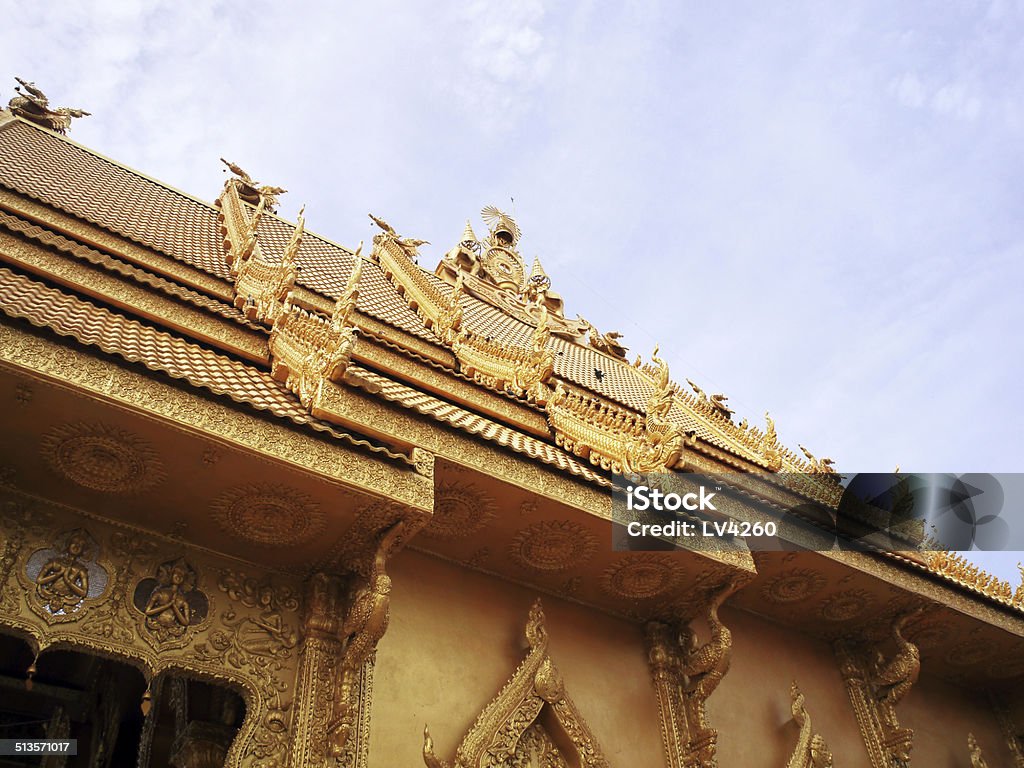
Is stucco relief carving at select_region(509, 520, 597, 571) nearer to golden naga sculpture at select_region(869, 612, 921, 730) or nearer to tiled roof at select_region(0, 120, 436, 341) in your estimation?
golden naga sculpture at select_region(869, 612, 921, 730)

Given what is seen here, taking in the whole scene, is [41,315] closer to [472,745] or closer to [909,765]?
[472,745]

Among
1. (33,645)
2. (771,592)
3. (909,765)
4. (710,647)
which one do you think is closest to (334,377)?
(33,645)

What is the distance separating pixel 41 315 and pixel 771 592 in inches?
197

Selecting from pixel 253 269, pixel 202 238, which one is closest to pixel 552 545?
pixel 253 269

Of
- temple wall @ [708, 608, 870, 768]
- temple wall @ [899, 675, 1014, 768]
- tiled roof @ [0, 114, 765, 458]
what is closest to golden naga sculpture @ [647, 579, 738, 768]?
temple wall @ [708, 608, 870, 768]

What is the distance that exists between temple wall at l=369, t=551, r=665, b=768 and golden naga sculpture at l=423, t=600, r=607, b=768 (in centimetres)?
12

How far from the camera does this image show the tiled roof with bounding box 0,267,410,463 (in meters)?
3.57

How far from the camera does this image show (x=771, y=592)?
6047 mm

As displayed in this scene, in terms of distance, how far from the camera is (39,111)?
10.8 m

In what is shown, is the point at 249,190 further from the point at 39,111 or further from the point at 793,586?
the point at 793,586

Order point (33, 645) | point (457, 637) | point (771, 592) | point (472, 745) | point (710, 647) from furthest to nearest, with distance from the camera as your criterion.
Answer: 1. point (771, 592)
2. point (710, 647)
3. point (457, 637)
4. point (472, 745)
5. point (33, 645)

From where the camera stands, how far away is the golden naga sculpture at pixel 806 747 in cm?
534

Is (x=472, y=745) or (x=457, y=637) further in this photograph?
(x=457, y=637)

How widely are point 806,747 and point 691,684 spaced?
0.94 meters
